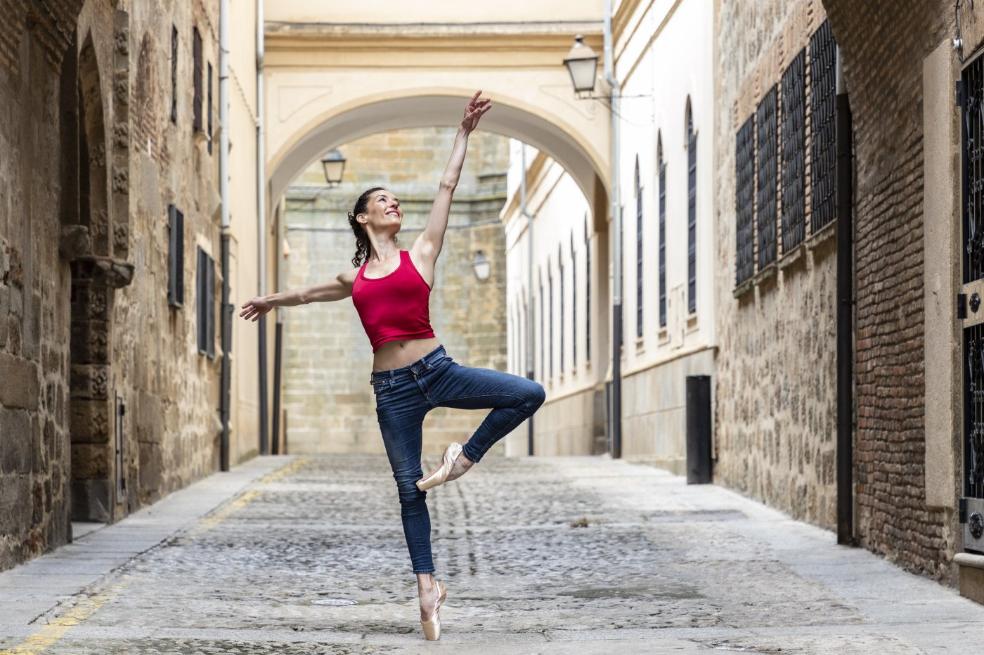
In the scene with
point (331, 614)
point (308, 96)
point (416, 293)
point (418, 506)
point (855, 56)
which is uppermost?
point (308, 96)

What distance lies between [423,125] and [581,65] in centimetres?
563

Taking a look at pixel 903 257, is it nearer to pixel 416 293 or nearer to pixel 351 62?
pixel 416 293

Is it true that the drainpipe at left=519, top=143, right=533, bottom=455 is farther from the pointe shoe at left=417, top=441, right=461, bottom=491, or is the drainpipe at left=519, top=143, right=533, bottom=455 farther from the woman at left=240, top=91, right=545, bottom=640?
the pointe shoe at left=417, top=441, right=461, bottom=491

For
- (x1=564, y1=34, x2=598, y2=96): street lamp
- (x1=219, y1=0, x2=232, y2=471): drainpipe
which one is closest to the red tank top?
(x1=219, y1=0, x2=232, y2=471): drainpipe

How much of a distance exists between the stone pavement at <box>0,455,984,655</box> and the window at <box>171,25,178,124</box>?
3.98 m

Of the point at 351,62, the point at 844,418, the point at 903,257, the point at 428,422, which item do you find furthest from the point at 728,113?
the point at 428,422

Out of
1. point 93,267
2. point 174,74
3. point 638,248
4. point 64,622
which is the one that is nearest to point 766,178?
point 93,267

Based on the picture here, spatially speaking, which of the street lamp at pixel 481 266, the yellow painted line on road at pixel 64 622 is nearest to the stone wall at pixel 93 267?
the yellow painted line on road at pixel 64 622

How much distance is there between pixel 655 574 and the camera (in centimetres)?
970

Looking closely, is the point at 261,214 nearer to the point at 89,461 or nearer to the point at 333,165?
the point at 333,165

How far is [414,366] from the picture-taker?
715cm

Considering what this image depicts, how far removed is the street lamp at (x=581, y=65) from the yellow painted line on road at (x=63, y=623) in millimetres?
15849

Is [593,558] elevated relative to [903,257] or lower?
lower

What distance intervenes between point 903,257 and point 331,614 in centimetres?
355
